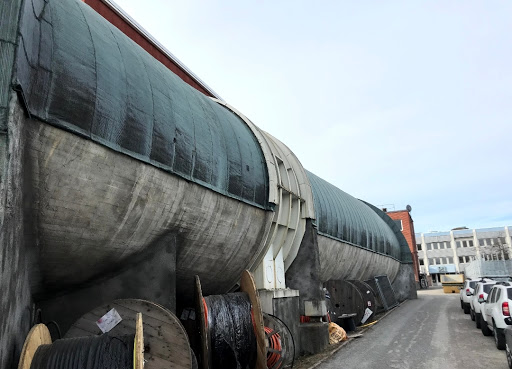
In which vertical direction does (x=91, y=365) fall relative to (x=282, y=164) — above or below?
below

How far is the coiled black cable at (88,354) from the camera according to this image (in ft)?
16.7

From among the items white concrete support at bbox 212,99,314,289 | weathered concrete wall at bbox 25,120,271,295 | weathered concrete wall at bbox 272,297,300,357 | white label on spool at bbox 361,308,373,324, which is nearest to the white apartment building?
white label on spool at bbox 361,308,373,324

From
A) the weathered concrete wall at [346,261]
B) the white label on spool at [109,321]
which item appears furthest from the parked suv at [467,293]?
the white label on spool at [109,321]

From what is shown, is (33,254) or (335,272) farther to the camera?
(335,272)

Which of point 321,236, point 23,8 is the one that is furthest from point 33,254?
point 321,236

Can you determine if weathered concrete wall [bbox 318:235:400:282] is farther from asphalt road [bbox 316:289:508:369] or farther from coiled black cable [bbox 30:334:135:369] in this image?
coiled black cable [bbox 30:334:135:369]

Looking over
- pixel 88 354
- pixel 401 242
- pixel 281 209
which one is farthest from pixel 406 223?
pixel 88 354

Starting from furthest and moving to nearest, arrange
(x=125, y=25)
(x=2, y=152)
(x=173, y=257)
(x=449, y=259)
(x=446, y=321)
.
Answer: (x=449, y=259)
(x=446, y=321)
(x=125, y=25)
(x=173, y=257)
(x=2, y=152)

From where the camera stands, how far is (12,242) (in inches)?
195

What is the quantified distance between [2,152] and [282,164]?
11244 mm

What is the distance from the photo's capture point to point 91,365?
5078 mm

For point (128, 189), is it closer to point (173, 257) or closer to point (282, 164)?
point (173, 257)

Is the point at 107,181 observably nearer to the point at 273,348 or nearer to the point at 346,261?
the point at 273,348

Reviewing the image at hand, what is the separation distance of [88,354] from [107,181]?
112 inches
